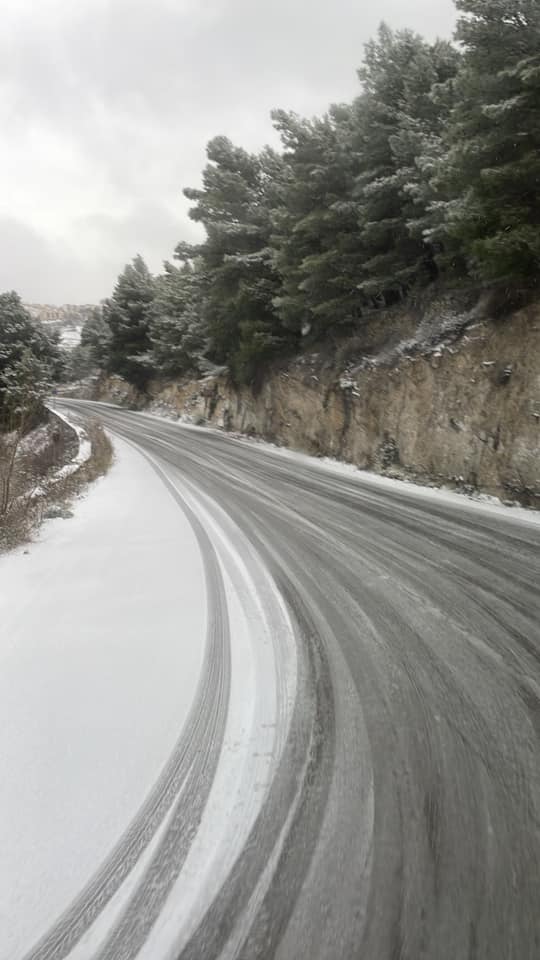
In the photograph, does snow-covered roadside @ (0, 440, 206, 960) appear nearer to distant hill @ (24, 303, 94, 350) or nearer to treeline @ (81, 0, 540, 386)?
treeline @ (81, 0, 540, 386)

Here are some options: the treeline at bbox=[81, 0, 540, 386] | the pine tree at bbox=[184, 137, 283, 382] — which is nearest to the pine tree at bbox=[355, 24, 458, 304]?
the treeline at bbox=[81, 0, 540, 386]

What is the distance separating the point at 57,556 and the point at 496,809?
5.54 m

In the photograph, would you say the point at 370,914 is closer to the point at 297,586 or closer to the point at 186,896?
the point at 186,896

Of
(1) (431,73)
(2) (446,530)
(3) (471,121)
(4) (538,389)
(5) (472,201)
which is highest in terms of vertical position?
(1) (431,73)

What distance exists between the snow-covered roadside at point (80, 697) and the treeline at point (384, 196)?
8.41 metres

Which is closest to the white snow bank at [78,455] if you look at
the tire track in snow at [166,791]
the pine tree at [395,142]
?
the tire track in snow at [166,791]

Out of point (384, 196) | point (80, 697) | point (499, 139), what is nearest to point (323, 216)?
point (384, 196)

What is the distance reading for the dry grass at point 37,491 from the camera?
259 inches

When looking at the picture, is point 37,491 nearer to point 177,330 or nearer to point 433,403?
point 433,403

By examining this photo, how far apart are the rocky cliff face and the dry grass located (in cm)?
754

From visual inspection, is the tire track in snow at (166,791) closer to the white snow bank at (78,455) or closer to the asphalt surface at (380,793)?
the asphalt surface at (380,793)

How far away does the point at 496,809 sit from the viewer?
2027 millimetres

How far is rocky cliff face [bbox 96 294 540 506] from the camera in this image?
827 cm

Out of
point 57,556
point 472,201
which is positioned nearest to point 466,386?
point 472,201
